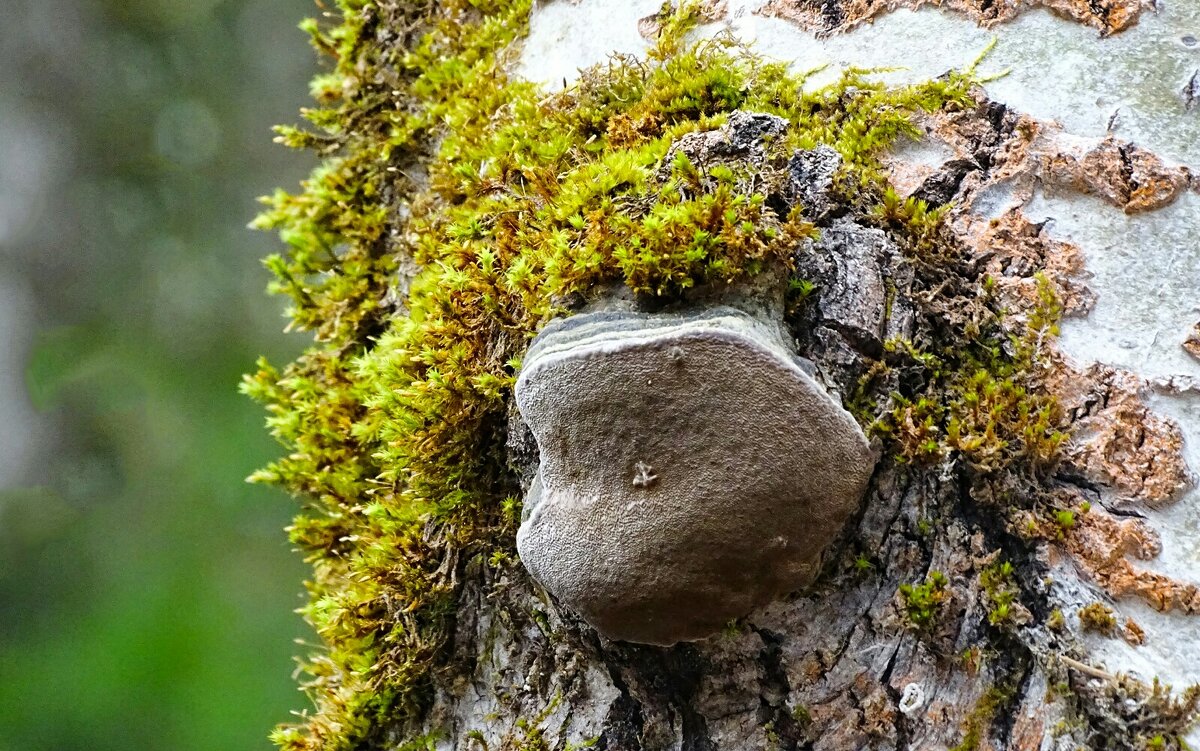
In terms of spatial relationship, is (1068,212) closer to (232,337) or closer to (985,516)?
(985,516)

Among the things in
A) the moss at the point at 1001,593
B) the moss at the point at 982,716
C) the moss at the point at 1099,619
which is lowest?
the moss at the point at 982,716

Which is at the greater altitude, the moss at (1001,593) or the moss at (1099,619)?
the moss at (1001,593)

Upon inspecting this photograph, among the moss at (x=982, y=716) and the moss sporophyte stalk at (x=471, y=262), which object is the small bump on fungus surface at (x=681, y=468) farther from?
the moss at (x=982, y=716)

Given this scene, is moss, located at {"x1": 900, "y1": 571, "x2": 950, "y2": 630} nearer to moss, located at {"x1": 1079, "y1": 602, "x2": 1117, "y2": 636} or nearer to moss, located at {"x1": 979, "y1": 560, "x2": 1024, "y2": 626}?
moss, located at {"x1": 979, "y1": 560, "x2": 1024, "y2": 626}

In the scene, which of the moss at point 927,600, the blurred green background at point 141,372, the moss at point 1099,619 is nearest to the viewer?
the moss at point 1099,619

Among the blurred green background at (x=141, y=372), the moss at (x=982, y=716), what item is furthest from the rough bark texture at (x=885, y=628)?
the blurred green background at (x=141, y=372)

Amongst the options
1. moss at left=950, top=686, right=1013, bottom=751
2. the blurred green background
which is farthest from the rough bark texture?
the blurred green background
